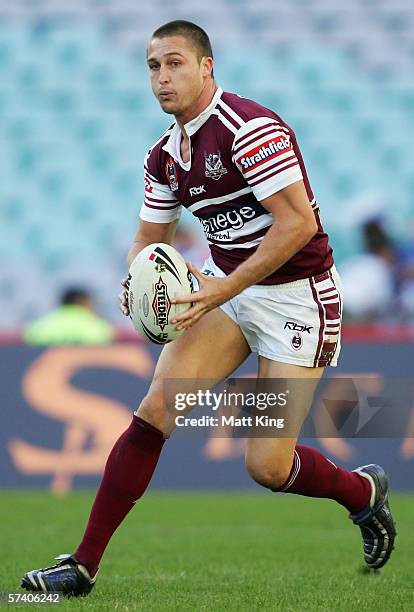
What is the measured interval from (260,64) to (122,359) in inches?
249

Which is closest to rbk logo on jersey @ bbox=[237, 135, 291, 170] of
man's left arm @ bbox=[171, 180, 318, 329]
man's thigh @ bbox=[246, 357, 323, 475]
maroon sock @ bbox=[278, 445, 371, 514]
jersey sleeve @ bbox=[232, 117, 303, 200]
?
jersey sleeve @ bbox=[232, 117, 303, 200]

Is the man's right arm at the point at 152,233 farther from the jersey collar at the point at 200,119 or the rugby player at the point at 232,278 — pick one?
the jersey collar at the point at 200,119

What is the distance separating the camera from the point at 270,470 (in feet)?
15.5

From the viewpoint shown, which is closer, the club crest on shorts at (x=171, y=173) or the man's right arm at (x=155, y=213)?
the club crest on shorts at (x=171, y=173)

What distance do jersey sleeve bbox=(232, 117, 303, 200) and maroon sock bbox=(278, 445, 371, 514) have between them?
1.20 m

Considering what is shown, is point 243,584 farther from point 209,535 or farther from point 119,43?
point 119,43

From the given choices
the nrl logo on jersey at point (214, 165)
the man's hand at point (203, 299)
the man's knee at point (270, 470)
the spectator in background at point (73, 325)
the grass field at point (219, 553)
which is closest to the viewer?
the man's hand at point (203, 299)

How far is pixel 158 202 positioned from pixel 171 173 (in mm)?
218

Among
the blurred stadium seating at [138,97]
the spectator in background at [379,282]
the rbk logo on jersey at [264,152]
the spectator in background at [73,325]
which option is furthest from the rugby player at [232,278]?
the blurred stadium seating at [138,97]

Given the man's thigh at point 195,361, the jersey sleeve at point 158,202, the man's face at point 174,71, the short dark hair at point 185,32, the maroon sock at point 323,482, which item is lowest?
the maroon sock at point 323,482

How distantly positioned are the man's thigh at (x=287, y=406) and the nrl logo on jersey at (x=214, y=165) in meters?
0.80

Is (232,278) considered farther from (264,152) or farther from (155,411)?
(155,411)

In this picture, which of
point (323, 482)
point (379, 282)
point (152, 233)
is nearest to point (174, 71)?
point (152, 233)

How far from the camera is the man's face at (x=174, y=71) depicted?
4.44 meters
